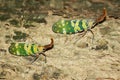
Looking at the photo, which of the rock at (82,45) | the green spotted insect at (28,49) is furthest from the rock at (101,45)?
the green spotted insect at (28,49)

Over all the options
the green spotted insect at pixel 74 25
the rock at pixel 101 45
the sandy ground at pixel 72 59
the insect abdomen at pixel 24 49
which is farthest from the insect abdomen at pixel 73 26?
the insect abdomen at pixel 24 49

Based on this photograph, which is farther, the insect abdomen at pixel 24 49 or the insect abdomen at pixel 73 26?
the insect abdomen at pixel 73 26

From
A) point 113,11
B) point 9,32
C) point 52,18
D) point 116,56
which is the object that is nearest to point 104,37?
point 116,56

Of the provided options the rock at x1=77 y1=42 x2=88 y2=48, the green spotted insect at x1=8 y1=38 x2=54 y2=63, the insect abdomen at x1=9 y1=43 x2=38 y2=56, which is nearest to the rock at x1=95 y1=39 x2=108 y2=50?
the rock at x1=77 y1=42 x2=88 y2=48

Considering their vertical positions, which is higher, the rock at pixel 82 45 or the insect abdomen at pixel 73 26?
the insect abdomen at pixel 73 26

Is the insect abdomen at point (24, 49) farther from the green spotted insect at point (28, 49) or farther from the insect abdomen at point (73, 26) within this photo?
the insect abdomen at point (73, 26)

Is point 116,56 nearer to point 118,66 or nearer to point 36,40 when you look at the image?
point 118,66

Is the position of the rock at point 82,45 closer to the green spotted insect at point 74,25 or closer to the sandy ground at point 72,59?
the sandy ground at point 72,59
